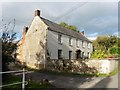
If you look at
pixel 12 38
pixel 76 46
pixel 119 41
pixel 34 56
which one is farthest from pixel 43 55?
pixel 119 41

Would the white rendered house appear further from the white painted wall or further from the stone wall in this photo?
the stone wall

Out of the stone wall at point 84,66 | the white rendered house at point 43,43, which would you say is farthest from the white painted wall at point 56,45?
the stone wall at point 84,66

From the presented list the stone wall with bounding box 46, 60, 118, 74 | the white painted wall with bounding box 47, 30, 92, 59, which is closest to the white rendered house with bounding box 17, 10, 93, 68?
the white painted wall with bounding box 47, 30, 92, 59

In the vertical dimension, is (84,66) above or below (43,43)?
below

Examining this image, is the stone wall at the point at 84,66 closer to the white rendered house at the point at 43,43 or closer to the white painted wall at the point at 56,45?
the white rendered house at the point at 43,43

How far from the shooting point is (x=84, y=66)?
84.0 ft

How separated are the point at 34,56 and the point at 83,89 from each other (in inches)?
853

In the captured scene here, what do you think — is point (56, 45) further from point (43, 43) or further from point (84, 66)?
point (84, 66)

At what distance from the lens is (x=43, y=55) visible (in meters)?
32.3

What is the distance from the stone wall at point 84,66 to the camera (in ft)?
80.6

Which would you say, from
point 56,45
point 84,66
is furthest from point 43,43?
point 84,66

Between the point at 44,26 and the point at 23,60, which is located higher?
the point at 44,26

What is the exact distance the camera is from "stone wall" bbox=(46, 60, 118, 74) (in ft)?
80.6

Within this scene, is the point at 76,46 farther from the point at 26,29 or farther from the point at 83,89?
the point at 83,89
